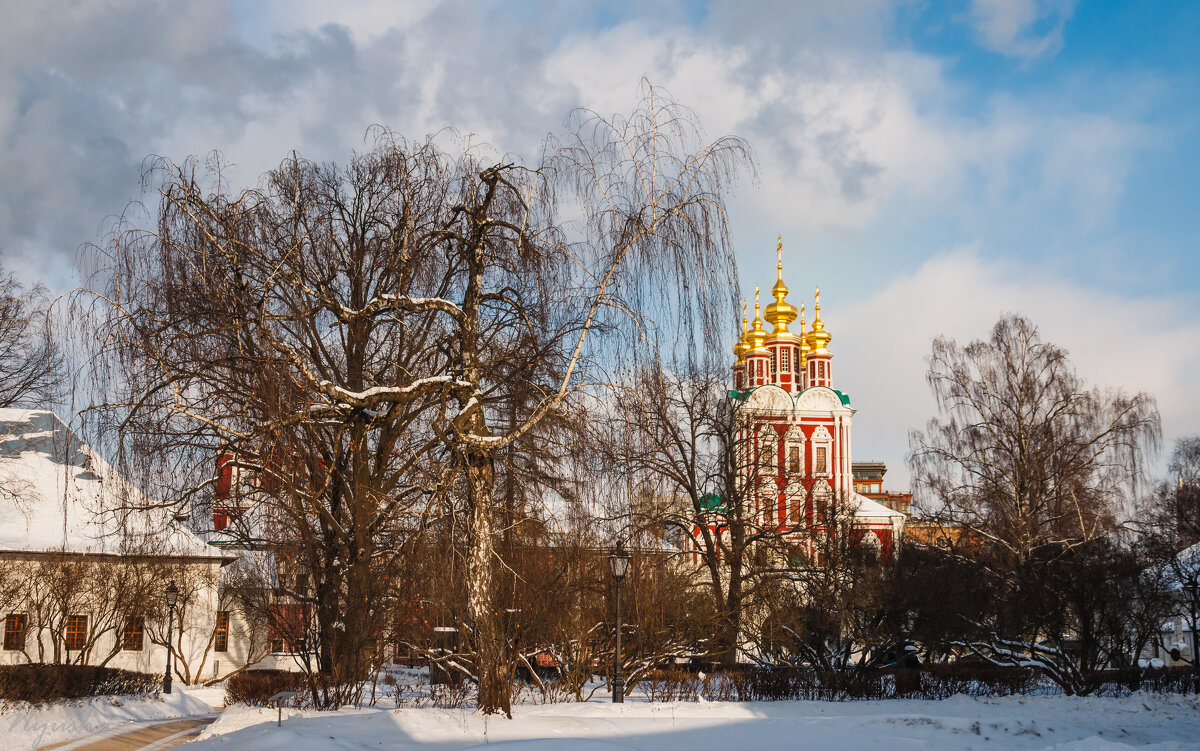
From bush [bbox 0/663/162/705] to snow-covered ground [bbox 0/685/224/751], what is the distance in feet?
0.87

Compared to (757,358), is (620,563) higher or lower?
lower

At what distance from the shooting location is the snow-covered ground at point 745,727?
34.9ft

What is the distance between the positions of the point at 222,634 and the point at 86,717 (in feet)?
55.7

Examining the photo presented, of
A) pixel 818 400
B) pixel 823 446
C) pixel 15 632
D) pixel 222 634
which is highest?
pixel 818 400

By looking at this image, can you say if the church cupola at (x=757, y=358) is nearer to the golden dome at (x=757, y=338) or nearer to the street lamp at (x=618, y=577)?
the golden dome at (x=757, y=338)

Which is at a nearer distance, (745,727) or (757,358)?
(745,727)

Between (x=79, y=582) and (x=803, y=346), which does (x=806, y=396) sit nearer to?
(x=803, y=346)

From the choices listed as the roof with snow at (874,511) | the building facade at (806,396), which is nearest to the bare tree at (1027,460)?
the building facade at (806,396)

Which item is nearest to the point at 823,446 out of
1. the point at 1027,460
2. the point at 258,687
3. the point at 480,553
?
the point at 1027,460

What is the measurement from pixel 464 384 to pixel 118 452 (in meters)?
3.91

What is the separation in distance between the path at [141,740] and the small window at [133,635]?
34.2 feet

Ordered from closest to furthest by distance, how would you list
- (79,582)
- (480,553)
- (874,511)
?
(480,553)
(79,582)
(874,511)

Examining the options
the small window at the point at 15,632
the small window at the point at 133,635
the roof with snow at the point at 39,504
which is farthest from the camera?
the small window at the point at 133,635

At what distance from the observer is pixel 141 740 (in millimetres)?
14734
